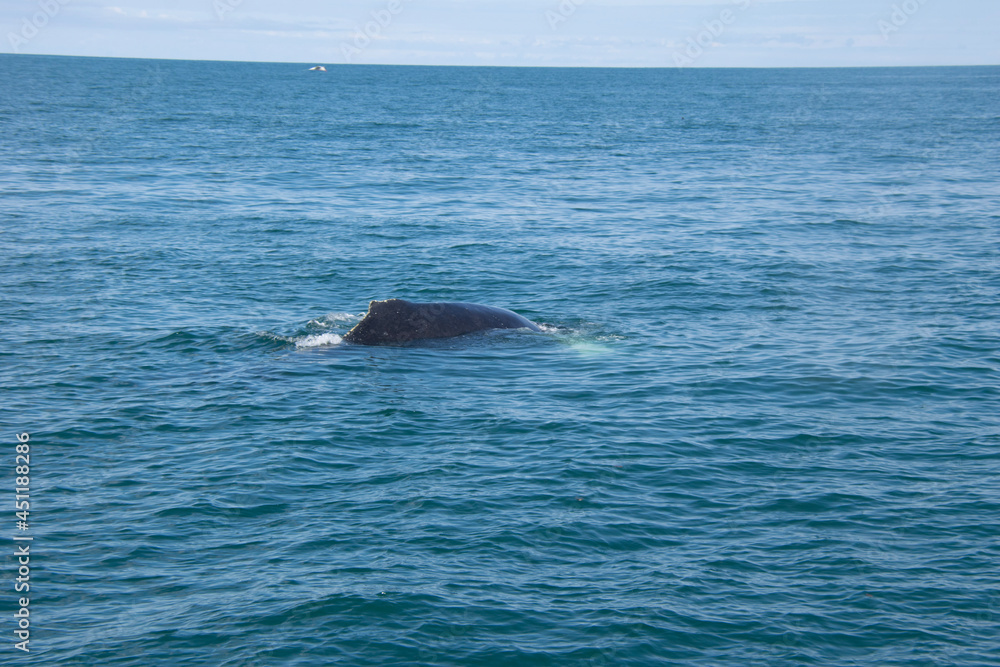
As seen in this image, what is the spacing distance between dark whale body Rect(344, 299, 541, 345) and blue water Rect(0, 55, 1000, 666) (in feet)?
1.35

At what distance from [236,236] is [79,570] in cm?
2362

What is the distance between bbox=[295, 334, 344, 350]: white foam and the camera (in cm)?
2055

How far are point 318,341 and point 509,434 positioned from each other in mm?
6748

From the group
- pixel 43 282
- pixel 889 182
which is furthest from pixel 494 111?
pixel 43 282

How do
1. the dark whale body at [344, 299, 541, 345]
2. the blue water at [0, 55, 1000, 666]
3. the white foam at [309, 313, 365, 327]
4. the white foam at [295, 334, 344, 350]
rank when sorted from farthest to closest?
the white foam at [309, 313, 365, 327], the white foam at [295, 334, 344, 350], the dark whale body at [344, 299, 541, 345], the blue water at [0, 55, 1000, 666]

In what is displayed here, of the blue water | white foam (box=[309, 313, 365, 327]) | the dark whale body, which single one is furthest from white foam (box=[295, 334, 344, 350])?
white foam (box=[309, 313, 365, 327])

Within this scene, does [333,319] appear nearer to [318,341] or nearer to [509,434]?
[318,341]

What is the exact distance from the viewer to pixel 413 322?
2044 centimetres

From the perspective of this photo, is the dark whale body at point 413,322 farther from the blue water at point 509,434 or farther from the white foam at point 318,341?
the blue water at point 509,434

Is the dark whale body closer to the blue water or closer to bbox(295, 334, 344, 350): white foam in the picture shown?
bbox(295, 334, 344, 350): white foam

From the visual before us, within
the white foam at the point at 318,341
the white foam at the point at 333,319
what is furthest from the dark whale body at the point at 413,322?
the white foam at the point at 333,319

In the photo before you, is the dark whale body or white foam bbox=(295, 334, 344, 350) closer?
the dark whale body

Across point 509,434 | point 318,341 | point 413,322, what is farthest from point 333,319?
point 509,434

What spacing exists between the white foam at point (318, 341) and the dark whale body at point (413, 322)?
0.26m
